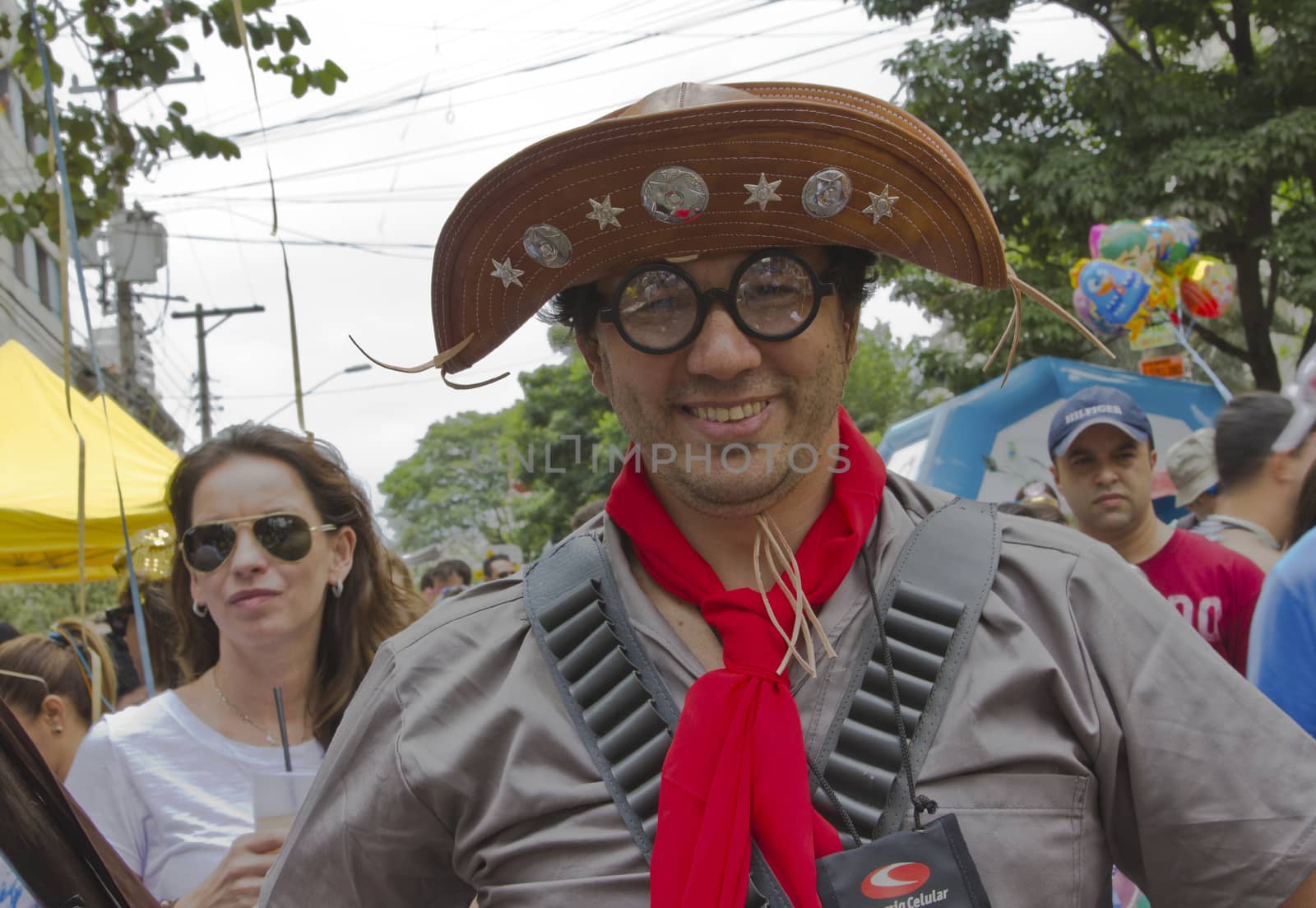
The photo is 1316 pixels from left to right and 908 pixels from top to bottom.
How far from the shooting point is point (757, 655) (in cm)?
170

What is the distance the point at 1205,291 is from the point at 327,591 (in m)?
8.07

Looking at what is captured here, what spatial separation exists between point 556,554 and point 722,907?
0.65m

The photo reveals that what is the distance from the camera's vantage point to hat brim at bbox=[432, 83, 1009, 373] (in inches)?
67.0

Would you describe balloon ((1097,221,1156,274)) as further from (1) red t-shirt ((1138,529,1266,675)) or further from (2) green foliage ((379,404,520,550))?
(2) green foliage ((379,404,520,550))

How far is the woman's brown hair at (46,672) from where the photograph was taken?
13.4 feet

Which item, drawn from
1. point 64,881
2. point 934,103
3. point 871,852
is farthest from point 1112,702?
point 934,103

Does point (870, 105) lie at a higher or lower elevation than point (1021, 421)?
higher

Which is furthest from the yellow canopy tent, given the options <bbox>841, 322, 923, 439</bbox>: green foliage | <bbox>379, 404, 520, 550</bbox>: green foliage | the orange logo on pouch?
<bbox>379, 404, 520, 550</bbox>: green foliage

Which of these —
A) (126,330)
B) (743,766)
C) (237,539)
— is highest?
(126,330)

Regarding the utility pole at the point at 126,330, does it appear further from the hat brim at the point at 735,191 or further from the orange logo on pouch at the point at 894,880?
the orange logo on pouch at the point at 894,880

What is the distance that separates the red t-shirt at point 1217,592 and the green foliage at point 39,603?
15.1 meters

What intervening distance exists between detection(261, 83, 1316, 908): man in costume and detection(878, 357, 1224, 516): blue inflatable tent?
720 centimetres

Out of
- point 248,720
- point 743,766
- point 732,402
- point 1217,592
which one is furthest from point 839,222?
point 1217,592

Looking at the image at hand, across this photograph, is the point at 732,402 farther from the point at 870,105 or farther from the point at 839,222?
the point at 870,105
